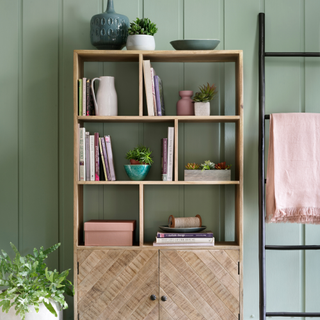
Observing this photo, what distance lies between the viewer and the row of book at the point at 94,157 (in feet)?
5.85

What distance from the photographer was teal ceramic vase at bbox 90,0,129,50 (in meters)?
1.79

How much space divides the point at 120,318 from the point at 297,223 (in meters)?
1.07

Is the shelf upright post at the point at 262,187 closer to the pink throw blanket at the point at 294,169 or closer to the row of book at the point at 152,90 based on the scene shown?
the pink throw blanket at the point at 294,169

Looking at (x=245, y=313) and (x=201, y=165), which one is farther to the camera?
(x=245, y=313)

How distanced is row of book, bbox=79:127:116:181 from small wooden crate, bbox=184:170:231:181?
1.33 feet

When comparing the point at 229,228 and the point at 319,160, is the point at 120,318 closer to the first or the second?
the point at 229,228

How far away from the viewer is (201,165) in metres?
1.83

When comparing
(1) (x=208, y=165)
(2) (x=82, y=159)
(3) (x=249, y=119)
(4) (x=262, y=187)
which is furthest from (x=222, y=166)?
(2) (x=82, y=159)

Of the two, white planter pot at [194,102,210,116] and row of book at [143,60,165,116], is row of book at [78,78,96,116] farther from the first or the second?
white planter pot at [194,102,210,116]

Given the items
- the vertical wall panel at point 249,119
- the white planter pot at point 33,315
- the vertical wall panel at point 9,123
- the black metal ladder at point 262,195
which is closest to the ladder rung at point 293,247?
the black metal ladder at point 262,195

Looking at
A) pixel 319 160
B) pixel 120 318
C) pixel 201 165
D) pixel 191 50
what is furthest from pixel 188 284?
pixel 191 50

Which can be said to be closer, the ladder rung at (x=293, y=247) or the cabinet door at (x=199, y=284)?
the cabinet door at (x=199, y=284)

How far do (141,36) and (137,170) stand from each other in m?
0.68

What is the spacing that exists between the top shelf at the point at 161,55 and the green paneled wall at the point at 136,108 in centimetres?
7
